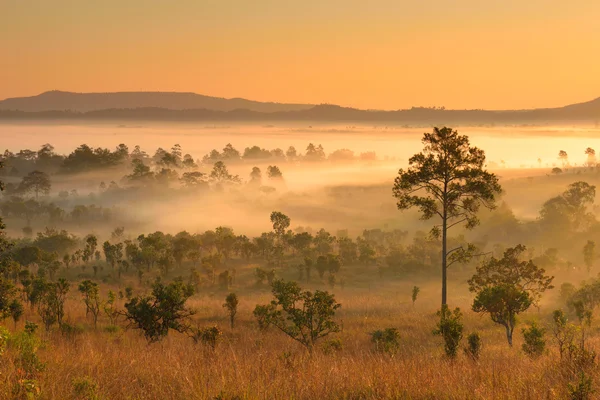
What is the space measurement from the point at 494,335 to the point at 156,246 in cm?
6771

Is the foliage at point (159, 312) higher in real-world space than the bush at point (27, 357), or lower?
lower

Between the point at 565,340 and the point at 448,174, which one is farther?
the point at 448,174

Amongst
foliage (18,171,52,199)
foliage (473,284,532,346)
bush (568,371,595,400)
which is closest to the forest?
bush (568,371,595,400)

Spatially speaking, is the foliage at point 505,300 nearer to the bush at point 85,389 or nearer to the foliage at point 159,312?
the foliage at point 159,312

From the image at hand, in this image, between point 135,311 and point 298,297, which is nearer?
point 135,311

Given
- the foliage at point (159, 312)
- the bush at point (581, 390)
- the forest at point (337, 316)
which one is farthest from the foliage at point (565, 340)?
the foliage at point (159, 312)

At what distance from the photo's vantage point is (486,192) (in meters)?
35.1

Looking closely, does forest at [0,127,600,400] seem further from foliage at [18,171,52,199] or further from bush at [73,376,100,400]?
foliage at [18,171,52,199]

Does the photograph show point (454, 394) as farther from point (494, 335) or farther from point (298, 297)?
point (494, 335)

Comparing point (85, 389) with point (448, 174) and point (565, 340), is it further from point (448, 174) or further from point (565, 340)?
point (448, 174)

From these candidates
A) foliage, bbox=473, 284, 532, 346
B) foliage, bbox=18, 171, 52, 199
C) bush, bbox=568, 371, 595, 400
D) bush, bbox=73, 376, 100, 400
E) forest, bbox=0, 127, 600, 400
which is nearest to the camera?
bush, bbox=568, 371, 595, 400

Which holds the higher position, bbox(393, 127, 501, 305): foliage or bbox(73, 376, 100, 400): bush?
bbox(393, 127, 501, 305): foliage

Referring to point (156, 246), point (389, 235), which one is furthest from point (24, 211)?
point (389, 235)

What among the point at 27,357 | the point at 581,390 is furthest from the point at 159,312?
the point at 581,390
